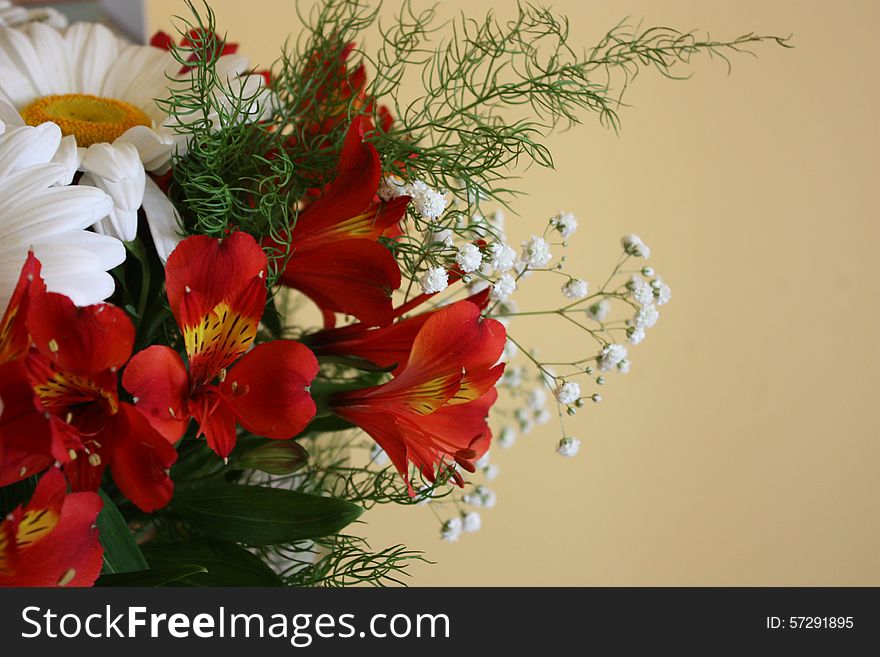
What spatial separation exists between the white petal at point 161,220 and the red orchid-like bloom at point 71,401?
0.22ft

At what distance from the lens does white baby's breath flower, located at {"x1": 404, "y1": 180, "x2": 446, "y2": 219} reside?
1.14 feet

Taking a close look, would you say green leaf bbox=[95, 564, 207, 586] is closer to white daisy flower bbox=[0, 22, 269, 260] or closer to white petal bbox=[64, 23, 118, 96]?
white daisy flower bbox=[0, 22, 269, 260]

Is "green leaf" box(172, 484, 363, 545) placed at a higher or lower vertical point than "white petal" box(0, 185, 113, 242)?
lower

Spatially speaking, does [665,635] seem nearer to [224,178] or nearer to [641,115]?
[224,178]

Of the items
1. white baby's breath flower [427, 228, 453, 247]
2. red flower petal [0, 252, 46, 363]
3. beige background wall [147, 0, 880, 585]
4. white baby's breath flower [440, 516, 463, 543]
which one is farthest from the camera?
beige background wall [147, 0, 880, 585]

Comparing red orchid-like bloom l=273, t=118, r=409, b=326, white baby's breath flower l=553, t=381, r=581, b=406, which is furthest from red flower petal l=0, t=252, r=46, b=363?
white baby's breath flower l=553, t=381, r=581, b=406

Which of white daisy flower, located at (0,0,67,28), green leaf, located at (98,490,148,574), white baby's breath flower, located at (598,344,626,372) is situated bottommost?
green leaf, located at (98,490,148,574)

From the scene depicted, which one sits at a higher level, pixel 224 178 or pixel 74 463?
pixel 224 178

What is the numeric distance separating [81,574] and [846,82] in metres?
0.83

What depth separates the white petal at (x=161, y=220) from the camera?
34cm

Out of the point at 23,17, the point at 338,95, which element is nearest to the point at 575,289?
the point at 338,95

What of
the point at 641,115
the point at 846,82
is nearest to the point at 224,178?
the point at 641,115

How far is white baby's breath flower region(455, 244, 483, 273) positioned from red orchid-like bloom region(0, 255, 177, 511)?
13 cm

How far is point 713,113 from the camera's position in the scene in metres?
0.88
